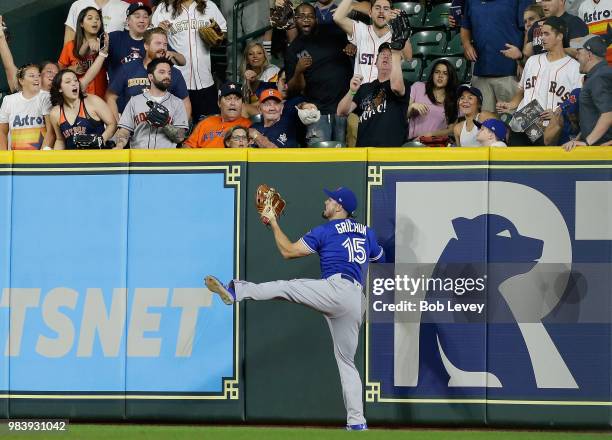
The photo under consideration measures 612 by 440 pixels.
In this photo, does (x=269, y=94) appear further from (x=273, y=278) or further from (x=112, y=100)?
(x=273, y=278)

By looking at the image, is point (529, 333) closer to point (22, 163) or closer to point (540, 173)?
point (540, 173)

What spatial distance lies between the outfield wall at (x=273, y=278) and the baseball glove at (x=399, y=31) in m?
1.44

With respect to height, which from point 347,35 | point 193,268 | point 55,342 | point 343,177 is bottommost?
point 55,342

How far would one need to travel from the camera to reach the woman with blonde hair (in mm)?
14992

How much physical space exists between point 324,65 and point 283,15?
98 centimetres

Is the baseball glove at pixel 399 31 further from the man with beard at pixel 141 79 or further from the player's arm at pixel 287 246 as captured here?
the player's arm at pixel 287 246

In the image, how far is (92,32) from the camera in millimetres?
14797

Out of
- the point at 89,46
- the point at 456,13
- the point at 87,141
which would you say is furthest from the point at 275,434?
the point at 456,13

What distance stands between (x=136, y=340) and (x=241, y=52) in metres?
5.76

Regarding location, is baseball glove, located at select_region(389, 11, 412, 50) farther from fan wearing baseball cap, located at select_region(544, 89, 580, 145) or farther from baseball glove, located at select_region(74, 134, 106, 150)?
baseball glove, located at select_region(74, 134, 106, 150)

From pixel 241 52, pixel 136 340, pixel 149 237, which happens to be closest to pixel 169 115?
pixel 149 237

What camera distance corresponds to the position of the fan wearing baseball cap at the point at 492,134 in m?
12.4

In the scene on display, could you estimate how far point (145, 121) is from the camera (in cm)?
1324

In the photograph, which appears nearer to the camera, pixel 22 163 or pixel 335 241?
pixel 335 241
